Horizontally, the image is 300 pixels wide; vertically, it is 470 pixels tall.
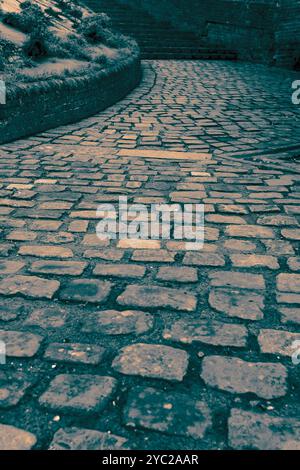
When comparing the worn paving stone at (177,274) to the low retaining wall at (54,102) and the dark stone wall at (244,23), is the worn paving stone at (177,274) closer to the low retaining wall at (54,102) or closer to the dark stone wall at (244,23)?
the low retaining wall at (54,102)

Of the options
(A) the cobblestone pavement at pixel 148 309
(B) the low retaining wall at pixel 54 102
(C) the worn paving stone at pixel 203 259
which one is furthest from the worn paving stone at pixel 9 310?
(B) the low retaining wall at pixel 54 102

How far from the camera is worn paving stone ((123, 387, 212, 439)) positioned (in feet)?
5.18

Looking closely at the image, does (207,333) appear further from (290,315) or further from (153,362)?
(290,315)

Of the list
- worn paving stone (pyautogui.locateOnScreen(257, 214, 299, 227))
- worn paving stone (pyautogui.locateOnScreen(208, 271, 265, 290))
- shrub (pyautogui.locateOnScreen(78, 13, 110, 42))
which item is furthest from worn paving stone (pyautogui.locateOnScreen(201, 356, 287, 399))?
shrub (pyautogui.locateOnScreen(78, 13, 110, 42))

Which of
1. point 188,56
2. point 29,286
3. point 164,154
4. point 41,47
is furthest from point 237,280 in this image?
point 188,56

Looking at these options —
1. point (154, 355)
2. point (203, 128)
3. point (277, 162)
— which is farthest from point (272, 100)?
point (154, 355)

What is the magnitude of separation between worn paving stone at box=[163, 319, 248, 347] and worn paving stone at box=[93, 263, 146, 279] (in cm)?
52

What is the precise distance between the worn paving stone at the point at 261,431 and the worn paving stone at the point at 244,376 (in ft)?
0.39

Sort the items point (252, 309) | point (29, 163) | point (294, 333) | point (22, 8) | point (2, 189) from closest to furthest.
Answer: point (294, 333) < point (252, 309) < point (2, 189) < point (29, 163) < point (22, 8)

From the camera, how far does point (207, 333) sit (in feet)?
6.89

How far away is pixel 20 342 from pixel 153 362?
1.92 feet

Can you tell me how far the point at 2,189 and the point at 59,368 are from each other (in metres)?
2.40

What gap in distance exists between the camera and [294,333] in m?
2.11
